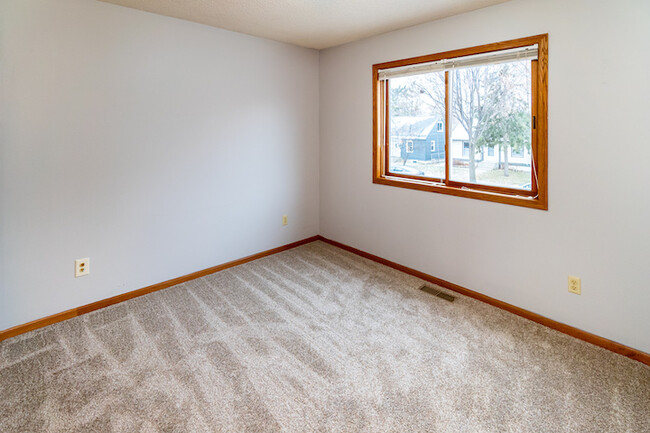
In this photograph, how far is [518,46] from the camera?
99.6 inches

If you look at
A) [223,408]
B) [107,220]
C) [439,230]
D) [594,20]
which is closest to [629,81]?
[594,20]

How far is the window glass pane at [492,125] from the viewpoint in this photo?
105 inches

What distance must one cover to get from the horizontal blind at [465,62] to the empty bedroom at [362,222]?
14 millimetres

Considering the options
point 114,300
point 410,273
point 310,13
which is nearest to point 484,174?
point 410,273

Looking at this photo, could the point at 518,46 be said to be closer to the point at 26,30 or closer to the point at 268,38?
the point at 268,38

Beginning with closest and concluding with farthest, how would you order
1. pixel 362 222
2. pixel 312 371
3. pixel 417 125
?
pixel 312 371, pixel 417 125, pixel 362 222

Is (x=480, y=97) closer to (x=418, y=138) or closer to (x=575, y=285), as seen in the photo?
(x=418, y=138)

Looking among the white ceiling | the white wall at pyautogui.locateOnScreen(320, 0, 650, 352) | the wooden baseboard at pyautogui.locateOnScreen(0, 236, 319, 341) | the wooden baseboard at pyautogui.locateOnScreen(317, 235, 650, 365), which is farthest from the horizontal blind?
the wooden baseboard at pyautogui.locateOnScreen(0, 236, 319, 341)

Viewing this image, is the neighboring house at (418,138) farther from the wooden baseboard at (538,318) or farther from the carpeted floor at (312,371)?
the carpeted floor at (312,371)

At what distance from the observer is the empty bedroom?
1924 mm

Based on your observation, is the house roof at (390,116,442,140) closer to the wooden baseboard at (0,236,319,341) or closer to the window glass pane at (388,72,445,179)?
the window glass pane at (388,72,445,179)

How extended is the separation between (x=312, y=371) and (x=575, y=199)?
2007mm

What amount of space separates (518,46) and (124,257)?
3402 mm

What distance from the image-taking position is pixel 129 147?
2.90m
